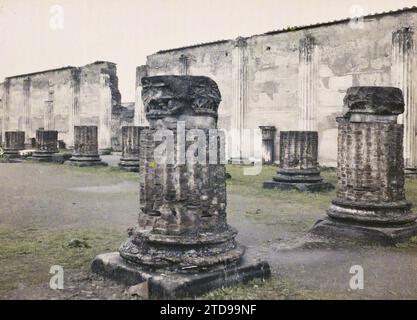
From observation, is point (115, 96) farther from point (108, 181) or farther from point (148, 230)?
point (148, 230)

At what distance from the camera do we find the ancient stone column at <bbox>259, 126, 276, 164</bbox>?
1919cm

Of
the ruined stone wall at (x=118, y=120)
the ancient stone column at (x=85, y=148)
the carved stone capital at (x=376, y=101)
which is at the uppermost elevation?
the ruined stone wall at (x=118, y=120)

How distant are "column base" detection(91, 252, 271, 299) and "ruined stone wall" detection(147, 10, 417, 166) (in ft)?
42.1

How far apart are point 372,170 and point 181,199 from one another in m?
3.11

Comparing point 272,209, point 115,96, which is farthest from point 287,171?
point 115,96

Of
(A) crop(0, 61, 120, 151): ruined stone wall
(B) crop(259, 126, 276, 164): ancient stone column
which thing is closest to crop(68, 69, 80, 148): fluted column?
(A) crop(0, 61, 120, 151): ruined stone wall

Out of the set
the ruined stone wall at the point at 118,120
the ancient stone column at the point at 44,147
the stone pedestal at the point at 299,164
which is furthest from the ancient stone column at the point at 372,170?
the ruined stone wall at the point at 118,120

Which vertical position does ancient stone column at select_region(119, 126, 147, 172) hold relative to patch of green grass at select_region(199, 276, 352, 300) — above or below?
above

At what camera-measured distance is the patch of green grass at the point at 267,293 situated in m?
3.63

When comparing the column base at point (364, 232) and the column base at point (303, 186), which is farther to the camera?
the column base at point (303, 186)

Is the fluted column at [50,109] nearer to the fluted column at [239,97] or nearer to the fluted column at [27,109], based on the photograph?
the fluted column at [27,109]

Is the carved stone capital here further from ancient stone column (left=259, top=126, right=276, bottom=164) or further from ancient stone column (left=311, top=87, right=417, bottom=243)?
ancient stone column (left=259, top=126, right=276, bottom=164)

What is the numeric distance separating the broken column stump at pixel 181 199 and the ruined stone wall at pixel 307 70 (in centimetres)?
1272

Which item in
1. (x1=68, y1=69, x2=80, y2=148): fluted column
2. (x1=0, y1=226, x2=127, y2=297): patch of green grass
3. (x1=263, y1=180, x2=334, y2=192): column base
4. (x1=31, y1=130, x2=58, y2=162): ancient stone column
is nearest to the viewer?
(x1=0, y1=226, x2=127, y2=297): patch of green grass
